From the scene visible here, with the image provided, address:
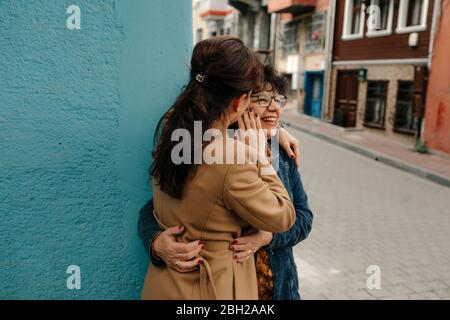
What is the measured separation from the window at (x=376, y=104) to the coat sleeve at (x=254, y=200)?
1424cm

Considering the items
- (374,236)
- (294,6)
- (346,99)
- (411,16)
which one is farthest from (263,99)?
(294,6)

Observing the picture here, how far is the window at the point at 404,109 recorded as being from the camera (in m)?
13.5

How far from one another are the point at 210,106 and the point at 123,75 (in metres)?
0.72

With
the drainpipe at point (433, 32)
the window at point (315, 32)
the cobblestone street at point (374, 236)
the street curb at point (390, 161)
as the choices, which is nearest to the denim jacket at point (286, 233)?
the cobblestone street at point (374, 236)

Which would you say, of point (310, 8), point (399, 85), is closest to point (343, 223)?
point (399, 85)

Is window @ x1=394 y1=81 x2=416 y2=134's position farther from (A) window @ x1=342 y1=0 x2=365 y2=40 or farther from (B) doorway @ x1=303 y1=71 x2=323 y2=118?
(B) doorway @ x1=303 y1=71 x2=323 y2=118

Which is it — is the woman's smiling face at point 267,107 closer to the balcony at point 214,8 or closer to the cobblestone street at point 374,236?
the cobblestone street at point 374,236

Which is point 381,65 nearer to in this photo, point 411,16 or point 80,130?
point 411,16

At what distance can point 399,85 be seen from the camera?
14039mm

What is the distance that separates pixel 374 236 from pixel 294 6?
52.4ft

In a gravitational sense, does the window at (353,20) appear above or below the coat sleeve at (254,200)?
above

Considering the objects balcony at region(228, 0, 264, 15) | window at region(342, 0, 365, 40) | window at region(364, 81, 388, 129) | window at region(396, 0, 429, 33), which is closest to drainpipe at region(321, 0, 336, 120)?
window at region(342, 0, 365, 40)

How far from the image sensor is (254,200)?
145cm

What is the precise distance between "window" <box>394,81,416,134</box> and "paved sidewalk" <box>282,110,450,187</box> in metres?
0.51
